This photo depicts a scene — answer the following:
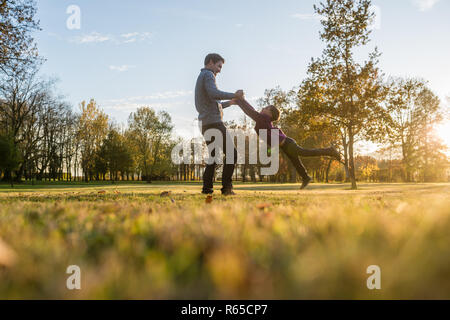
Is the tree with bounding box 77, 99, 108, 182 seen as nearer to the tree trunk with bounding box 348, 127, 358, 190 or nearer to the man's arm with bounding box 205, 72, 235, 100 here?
the tree trunk with bounding box 348, 127, 358, 190

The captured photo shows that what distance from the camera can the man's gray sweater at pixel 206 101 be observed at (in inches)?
257

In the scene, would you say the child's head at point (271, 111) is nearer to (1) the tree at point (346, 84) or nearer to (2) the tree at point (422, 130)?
(1) the tree at point (346, 84)

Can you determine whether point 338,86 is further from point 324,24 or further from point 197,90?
point 197,90

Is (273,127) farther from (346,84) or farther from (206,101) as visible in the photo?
(346,84)

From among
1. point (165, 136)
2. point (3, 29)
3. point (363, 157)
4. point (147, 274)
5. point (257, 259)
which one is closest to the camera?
point (147, 274)

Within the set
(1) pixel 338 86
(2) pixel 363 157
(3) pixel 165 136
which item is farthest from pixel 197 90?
(3) pixel 165 136

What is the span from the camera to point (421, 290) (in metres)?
0.82

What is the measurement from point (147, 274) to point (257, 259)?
0.40 meters

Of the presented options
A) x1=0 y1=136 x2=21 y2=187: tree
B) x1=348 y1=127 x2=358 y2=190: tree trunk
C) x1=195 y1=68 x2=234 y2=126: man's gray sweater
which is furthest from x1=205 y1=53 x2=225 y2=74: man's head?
x1=0 y1=136 x2=21 y2=187: tree

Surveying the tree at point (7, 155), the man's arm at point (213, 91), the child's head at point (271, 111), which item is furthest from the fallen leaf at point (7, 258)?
the tree at point (7, 155)

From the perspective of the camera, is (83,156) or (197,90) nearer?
(197,90)

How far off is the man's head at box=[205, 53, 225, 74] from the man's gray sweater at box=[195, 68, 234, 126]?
202 mm

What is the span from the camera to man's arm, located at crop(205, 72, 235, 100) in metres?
6.20

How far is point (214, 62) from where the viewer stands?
688 centimetres
